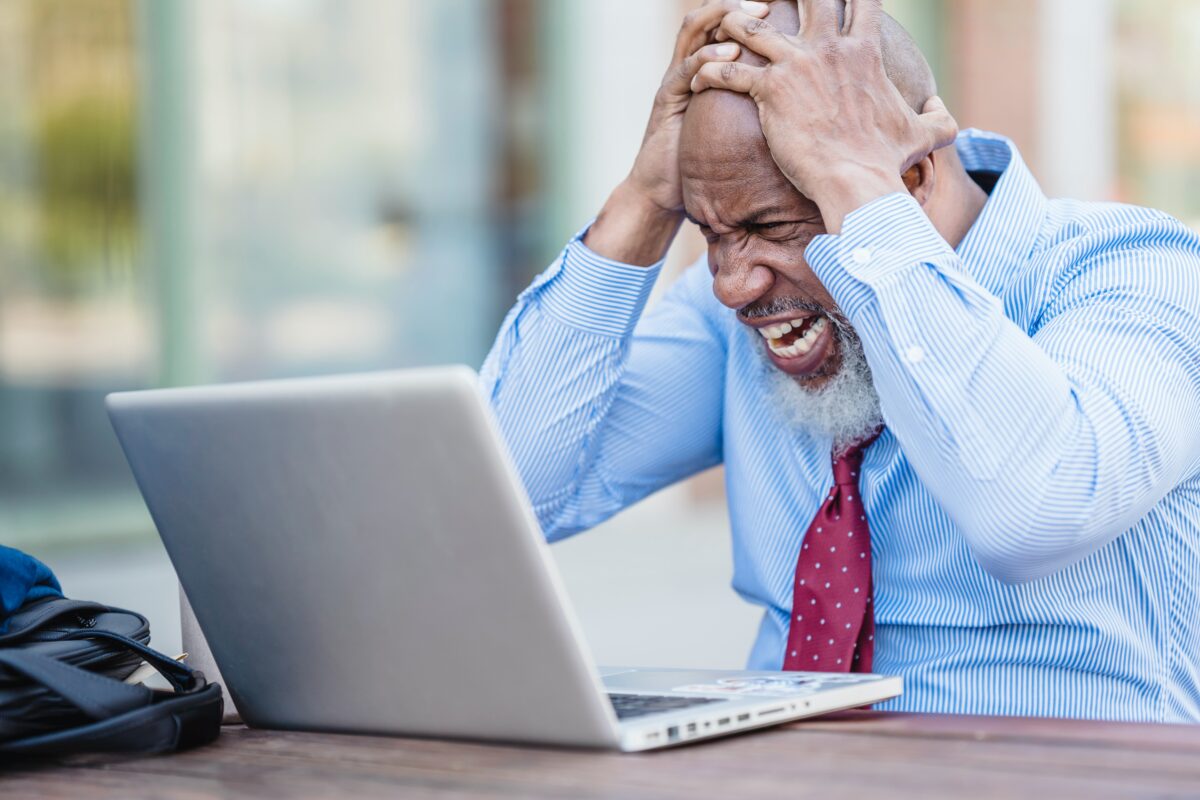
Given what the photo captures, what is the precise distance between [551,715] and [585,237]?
1.11m

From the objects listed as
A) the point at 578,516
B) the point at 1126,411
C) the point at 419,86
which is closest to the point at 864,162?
the point at 1126,411

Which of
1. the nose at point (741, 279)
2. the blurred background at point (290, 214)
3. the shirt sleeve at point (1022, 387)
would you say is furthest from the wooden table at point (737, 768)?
the blurred background at point (290, 214)

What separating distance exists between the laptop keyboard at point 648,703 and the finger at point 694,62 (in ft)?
2.85

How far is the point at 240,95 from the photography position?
18.5 feet

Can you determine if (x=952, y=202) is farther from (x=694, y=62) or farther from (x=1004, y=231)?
(x=694, y=62)

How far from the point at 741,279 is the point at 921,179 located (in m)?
0.28

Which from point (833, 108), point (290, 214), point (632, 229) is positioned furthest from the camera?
point (290, 214)

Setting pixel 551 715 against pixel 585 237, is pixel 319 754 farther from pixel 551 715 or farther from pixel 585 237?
pixel 585 237

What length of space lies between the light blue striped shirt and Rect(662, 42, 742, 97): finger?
0.28 m

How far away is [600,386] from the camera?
7.16 feet

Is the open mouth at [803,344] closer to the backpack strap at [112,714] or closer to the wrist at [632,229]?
the wrist at [632,229]

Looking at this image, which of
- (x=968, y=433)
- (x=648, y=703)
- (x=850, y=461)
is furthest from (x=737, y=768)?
(x=850, y=461)

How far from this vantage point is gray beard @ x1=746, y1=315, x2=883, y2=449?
1.95m

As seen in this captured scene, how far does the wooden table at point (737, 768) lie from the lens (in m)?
1.07
